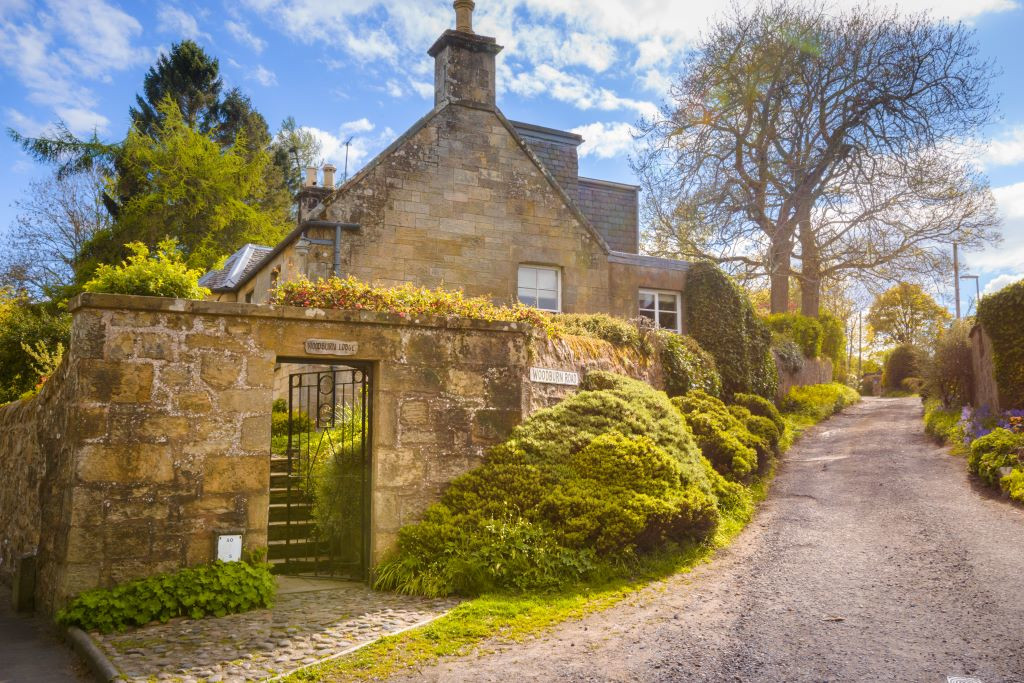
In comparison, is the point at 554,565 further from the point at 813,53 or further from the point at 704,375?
the point at 813,53

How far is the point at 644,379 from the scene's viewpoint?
14500mm

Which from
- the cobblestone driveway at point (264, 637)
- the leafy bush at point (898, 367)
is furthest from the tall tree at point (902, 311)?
the cobblestone driveway at point (264, 637)

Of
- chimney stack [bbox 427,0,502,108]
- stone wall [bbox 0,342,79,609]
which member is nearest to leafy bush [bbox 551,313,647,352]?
chimney stack [bbox 427,0,502,108]

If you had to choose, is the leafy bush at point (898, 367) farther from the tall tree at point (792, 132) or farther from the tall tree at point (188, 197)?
the tall tree at point (188, 197)

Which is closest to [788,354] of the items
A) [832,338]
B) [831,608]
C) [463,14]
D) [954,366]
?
[954,366]

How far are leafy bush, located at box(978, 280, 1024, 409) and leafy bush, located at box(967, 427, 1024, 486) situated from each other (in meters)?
1.93

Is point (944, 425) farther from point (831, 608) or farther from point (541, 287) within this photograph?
point (831, 608)

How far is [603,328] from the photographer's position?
46.4 ft

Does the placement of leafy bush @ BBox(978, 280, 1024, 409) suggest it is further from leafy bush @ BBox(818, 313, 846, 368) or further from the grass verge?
leafy bush @ BBox(818, 313, 846, 368)

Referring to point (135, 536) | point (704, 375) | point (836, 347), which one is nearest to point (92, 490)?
point (135, 536)

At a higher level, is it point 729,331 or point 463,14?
point 463,14

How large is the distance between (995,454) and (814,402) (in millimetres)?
10457

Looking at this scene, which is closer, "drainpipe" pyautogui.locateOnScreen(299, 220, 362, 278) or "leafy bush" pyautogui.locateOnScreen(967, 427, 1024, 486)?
"leafy bush" pyautogui.locateOnScreen(967, 427, 1024, 486)

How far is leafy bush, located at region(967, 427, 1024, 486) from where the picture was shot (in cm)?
1100
